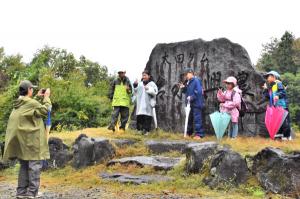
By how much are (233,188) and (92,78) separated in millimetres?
40545

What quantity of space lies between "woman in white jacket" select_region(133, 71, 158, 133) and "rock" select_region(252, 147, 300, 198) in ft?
18.0

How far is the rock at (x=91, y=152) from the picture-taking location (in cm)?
998

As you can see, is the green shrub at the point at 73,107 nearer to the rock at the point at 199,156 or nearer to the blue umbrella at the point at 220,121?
the blue umbrella at the point at 220,121

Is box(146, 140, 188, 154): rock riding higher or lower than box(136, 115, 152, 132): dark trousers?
lower

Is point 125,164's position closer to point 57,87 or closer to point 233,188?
point 233,188

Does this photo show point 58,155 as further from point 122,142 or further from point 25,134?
point 25,134

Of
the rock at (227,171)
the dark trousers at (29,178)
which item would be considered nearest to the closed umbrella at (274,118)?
the rock at (227,171)

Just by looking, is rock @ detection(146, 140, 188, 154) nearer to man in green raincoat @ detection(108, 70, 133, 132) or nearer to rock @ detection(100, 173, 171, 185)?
rock @ detection(100, 173, 171, 185)

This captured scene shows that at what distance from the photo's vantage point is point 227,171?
7586 mm

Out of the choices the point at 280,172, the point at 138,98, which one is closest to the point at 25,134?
the point at 280,172

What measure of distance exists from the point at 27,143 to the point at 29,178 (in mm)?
559

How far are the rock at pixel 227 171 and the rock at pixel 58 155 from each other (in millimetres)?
4052

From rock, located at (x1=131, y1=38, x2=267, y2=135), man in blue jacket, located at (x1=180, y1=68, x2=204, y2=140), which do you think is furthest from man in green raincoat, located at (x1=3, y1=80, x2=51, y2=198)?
rock, located at (x1=131, y1=38, x2=267, y2=135)

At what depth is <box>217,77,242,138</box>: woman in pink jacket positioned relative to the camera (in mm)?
11391
